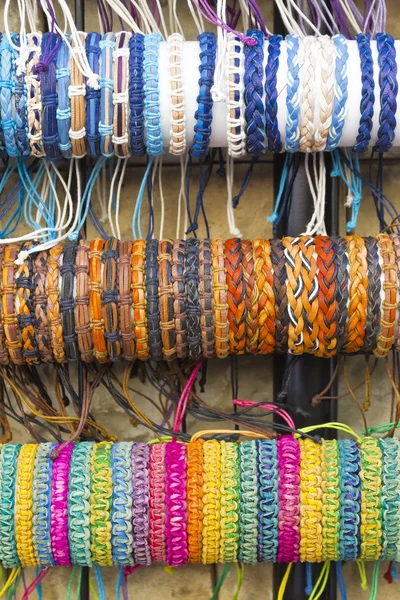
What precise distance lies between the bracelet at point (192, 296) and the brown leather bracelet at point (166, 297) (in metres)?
0.02

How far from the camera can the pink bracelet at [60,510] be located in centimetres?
60

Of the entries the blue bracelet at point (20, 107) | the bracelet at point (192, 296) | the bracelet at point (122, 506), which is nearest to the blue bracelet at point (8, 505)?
the bracelet at point (122, 506)

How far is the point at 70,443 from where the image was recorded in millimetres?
638

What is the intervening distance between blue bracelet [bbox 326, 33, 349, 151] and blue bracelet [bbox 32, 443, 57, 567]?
1.51 ft

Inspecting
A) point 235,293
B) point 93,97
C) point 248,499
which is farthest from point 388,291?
point 93,97

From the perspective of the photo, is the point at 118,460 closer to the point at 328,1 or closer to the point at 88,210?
the point at 88,210

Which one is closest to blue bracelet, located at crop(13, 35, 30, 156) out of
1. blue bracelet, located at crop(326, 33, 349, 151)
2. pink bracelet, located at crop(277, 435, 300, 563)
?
blue bracelet, located at crop(326, 33, 349, 151)

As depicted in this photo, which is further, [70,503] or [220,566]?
[220,566]

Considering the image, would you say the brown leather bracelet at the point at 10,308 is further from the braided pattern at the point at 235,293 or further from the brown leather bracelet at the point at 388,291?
the brown leather bracelet at the point at 388,291

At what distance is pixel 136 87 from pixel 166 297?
214mm

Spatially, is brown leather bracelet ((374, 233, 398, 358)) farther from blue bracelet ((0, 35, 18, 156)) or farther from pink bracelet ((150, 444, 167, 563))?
blue bracelet ((0, 35, 18, 156))

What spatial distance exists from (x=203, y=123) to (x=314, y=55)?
13 cm

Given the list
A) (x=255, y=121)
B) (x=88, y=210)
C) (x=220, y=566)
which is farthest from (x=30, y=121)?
(x=220, y=566)

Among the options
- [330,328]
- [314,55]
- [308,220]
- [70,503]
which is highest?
[314,55]
